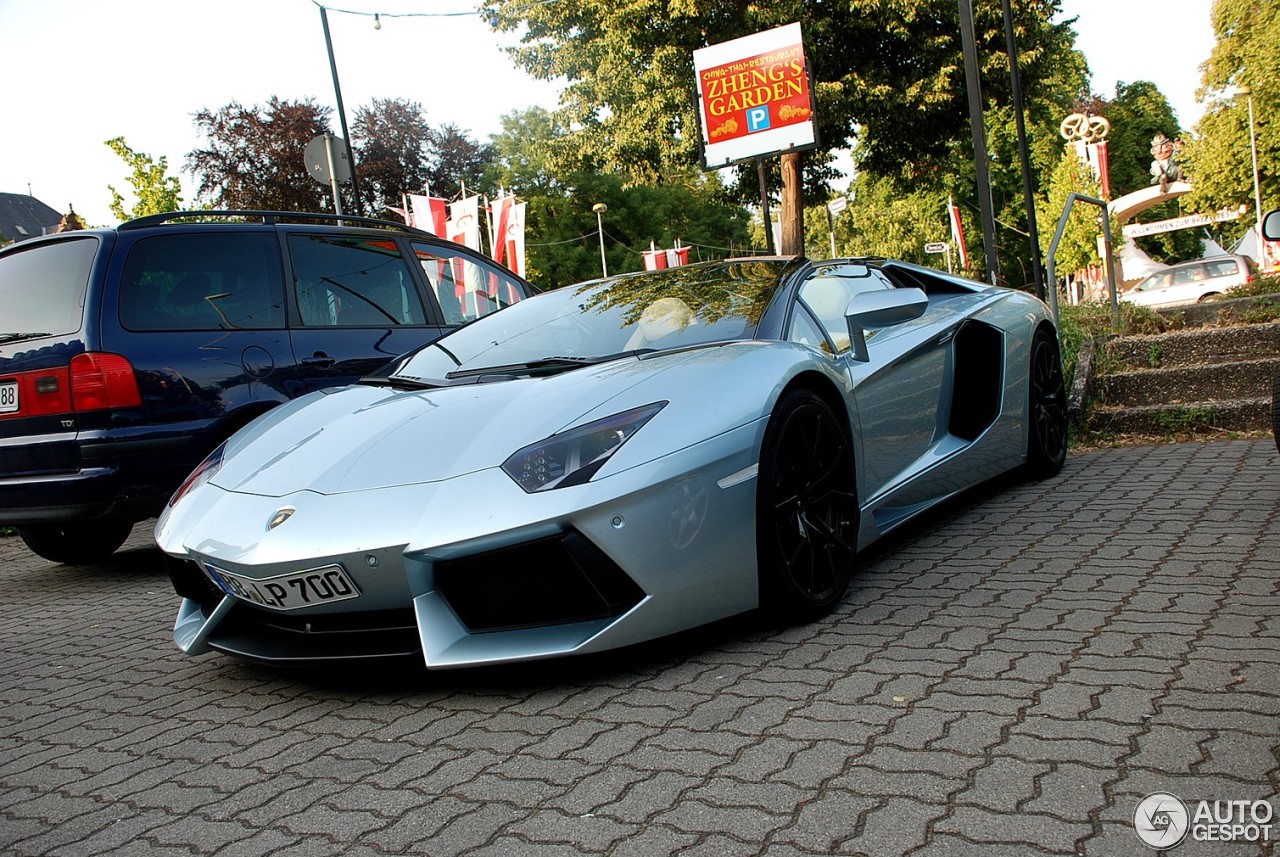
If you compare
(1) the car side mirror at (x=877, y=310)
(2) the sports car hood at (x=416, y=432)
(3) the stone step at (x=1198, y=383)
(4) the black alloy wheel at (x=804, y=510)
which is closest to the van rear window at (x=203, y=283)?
(2) the sports car hood at (x=416, y=432)

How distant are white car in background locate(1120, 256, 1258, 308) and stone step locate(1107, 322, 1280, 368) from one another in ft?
55.5

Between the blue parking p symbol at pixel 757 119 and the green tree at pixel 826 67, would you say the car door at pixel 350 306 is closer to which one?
the blue parking p symbol at pixel 757 119

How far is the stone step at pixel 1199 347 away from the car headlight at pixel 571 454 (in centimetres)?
566

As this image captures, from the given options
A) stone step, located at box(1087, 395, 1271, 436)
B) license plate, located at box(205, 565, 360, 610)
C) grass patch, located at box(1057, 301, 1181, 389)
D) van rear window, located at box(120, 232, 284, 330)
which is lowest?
stone step, located at box(1087, 395, 1271, 436)

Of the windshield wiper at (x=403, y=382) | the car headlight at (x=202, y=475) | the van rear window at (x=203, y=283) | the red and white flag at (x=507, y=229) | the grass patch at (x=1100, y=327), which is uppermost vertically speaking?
the red and white flag at (x=507, y=229)

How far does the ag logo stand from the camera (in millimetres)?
1755

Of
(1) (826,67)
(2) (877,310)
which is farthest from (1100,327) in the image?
(1) (826,67)

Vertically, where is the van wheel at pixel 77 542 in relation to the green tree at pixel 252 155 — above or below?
below

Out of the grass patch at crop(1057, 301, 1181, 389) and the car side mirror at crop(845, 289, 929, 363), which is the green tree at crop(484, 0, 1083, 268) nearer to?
the grass patch at crop(1057, 301, 1181, 389)

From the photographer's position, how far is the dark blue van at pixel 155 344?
4.44m

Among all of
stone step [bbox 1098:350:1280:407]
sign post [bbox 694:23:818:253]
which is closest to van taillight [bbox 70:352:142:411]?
stone step [bbox 1098:350:1280:407]

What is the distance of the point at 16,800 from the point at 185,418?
2.49 m

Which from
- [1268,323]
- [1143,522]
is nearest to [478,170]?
[1268,323]

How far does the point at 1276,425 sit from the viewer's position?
404 centimetres
